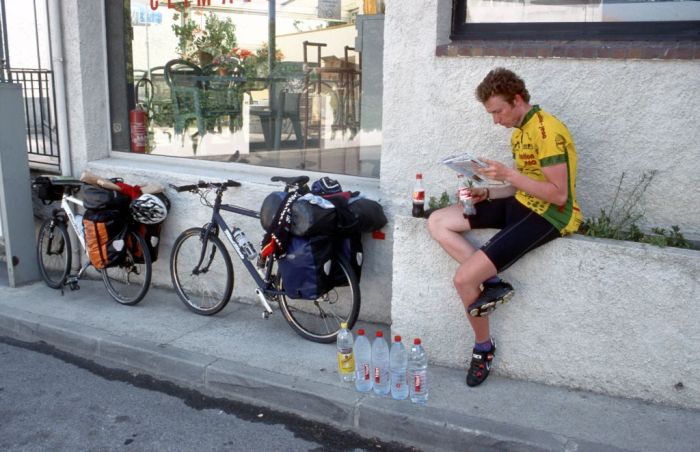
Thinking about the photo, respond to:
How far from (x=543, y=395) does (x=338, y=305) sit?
5.91ft

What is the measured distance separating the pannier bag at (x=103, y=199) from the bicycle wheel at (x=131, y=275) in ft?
0.89

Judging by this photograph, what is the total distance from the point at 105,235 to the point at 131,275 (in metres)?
0.86

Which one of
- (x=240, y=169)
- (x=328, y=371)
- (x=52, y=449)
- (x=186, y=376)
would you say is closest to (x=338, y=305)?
(x=328, y=371)

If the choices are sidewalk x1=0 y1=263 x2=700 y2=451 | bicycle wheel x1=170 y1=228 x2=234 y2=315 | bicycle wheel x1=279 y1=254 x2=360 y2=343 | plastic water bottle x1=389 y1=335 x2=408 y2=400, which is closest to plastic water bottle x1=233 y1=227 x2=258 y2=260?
bicycle wheel x1=170 y1=228 x2=234 y2=315

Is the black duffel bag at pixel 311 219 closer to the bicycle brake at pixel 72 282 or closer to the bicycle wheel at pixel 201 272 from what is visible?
the bicycle wheel at pixel 201 272

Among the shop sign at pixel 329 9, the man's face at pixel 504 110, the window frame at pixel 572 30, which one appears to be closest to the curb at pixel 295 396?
the man's face at pixel 504 110

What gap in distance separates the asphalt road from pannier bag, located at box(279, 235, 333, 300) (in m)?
0.85

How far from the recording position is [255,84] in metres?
6.65

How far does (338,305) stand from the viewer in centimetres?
532

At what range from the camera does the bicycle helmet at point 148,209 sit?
18.6 feet

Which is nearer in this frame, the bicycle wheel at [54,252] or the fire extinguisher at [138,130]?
the bicycle wheel at [54,252]

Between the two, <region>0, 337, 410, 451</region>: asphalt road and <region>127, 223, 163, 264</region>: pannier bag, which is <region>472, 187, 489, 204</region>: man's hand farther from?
<region>127, 223, 163, 264</region>: pannier bag

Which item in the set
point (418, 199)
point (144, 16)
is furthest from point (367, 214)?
point (144, 16)

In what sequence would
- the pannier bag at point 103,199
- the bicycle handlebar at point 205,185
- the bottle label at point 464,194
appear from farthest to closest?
the pannier bag at point 103,199 → the bicycle handlebar at point 205,185 → the bottle label at point 464,194
